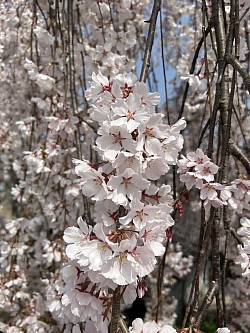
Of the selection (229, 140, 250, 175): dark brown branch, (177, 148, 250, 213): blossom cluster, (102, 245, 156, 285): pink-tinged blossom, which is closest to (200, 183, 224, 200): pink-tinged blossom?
(177, 148, 250, 213): blossom cluster

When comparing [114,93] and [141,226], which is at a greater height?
[114,93]

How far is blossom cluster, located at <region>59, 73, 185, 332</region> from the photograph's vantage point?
849mm

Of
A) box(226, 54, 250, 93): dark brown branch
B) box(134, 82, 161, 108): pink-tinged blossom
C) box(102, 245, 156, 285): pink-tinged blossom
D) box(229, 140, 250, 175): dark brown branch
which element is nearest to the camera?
box(102, 245, 156, 285): pink-tinged blossom

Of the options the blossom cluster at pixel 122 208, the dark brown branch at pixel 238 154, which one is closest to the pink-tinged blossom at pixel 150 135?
the blossom cluster at pixel 122 208

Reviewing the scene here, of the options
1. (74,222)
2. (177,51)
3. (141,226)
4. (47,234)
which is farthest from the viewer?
(177,51)

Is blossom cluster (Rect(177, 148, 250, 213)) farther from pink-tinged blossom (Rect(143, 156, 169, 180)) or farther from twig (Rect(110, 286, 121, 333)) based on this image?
twig (Rect(110, 286, 121, 333))

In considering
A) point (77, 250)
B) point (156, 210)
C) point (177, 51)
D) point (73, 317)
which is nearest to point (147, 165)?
point (156, 210)

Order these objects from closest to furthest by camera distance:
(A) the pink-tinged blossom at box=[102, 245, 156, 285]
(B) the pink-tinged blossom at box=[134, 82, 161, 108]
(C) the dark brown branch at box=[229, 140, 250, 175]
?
(A) the pink-tinged blossom at box=[102, 245, 156, 285] < (B) the pink-tinged blossom at box=[134, 82, 161, 108] < (C) the dark brown branch at box=[229, 140, 250, 175]

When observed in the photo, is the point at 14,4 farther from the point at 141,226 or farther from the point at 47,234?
the point at 141,226

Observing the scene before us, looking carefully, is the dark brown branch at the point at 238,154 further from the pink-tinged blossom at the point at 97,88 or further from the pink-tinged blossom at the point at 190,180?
the pink-tinged blossom at the point at 97,88

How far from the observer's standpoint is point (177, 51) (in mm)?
4219

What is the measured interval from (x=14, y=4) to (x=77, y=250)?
2457 mm

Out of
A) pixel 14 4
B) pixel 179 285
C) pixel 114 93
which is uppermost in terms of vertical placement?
pixel 14 4

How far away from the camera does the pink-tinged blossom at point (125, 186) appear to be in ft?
2.81
